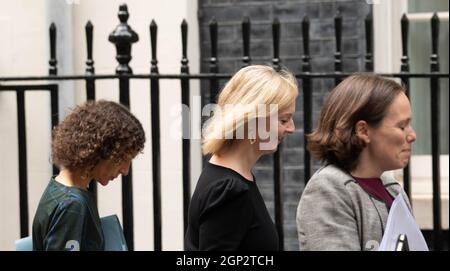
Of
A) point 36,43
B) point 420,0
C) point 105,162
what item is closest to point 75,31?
point 36,43

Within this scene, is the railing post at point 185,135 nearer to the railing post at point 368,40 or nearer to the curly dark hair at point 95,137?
the railing post at point 368,40

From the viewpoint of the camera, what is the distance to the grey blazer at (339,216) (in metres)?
2.59

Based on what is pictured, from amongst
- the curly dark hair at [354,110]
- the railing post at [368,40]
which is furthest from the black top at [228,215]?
the railing post at [368,40]

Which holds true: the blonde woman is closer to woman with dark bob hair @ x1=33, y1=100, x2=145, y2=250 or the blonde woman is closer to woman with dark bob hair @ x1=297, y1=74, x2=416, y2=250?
woman with dark bob hair @ x1=297, y1=74, x2=416, y2=250

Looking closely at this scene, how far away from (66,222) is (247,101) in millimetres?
641

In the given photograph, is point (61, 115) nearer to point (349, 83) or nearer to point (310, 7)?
point (310, 7)

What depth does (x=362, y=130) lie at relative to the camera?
2.80 meters

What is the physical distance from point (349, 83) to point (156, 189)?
1832mm

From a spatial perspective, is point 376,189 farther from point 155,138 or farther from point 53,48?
point 53,48

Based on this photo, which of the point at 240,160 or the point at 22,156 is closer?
the point at 240,160

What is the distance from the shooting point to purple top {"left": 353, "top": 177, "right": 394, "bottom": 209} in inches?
106

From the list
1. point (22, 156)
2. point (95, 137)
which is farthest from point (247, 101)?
point (22, 156)

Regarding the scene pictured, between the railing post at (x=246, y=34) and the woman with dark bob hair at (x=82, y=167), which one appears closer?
the woman with dark bob hair at (x=82, y=167)

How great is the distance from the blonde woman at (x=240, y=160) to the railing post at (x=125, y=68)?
4.89 ft
